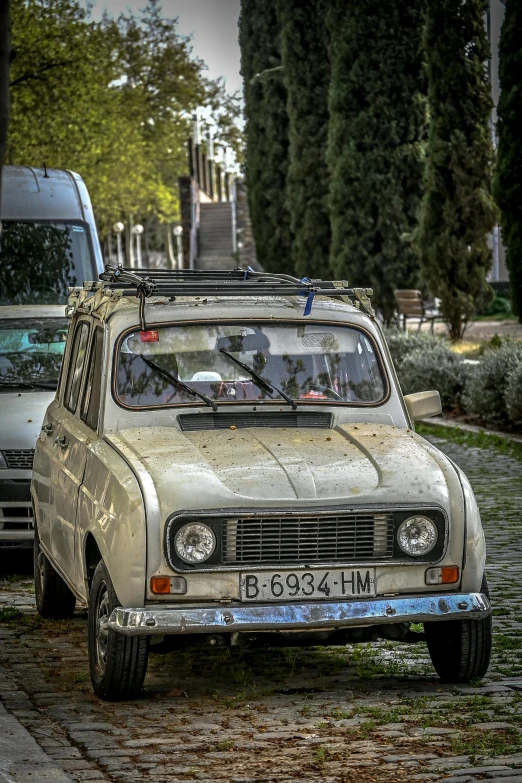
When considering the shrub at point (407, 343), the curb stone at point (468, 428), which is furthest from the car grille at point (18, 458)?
the shrub at point (407, 343)

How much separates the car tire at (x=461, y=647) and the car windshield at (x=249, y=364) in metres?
1.33

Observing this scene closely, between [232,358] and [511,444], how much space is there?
36.0 ft

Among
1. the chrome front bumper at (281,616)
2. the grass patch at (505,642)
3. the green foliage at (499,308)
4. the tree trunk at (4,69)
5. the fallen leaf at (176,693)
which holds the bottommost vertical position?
the green foliage at (499,308)

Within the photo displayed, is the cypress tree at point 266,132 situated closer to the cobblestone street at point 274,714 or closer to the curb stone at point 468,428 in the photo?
the curb stone at point 468,428

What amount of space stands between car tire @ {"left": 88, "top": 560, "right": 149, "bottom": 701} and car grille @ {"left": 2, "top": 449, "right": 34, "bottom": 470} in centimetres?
366

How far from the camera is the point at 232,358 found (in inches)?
301

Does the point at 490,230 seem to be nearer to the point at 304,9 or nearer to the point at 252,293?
the point at 304,9

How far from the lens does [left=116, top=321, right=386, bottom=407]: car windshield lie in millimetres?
7578

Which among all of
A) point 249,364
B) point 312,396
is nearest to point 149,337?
point 249,364

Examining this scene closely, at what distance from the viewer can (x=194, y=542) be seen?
6465 millimetres

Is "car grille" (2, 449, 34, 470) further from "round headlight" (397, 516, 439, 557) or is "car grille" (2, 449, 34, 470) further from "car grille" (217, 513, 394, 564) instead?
"round headlight" (397, 516, 439, 557)

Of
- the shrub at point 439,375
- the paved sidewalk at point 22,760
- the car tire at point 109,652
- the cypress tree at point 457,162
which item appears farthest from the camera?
the cypress tree at point 457,162

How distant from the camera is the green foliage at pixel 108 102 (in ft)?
127

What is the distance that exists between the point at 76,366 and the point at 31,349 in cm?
357
